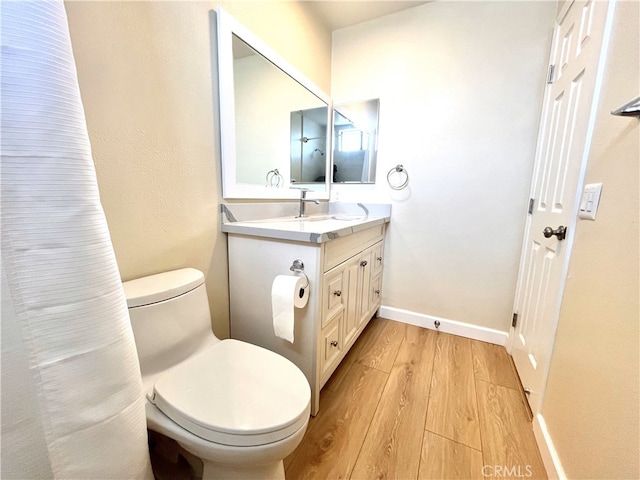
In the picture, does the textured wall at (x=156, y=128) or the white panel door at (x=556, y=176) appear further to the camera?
the white panel door at (x=556, y=176)

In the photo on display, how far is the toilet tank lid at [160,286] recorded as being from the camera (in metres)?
0.81

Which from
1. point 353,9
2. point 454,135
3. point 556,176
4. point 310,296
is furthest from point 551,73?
point 310,296

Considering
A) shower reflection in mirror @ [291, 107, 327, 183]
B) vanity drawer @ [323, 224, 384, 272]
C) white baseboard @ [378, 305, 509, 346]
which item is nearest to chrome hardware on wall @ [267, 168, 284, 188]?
shower reflection in mirror @ [291, 107, 327, 183]

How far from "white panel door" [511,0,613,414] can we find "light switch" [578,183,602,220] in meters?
0.06

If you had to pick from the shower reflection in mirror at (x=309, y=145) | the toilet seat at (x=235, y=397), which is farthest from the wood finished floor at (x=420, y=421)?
the shower reflection in mirror at (x=309, y=145)

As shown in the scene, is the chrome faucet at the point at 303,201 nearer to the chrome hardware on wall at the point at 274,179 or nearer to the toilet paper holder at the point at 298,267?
the chrome hardware on wall at the point at 274,179

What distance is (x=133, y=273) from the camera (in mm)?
914

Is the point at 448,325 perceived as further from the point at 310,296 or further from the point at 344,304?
the point at 310,296

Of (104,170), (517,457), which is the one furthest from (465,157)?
(104,170)

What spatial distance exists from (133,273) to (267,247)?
506 mm

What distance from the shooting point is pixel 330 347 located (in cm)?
125

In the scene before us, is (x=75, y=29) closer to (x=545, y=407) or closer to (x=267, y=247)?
(x=267, y=247)

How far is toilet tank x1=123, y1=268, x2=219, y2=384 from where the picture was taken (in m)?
0.81

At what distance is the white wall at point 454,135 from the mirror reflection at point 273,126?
1.38 feet
